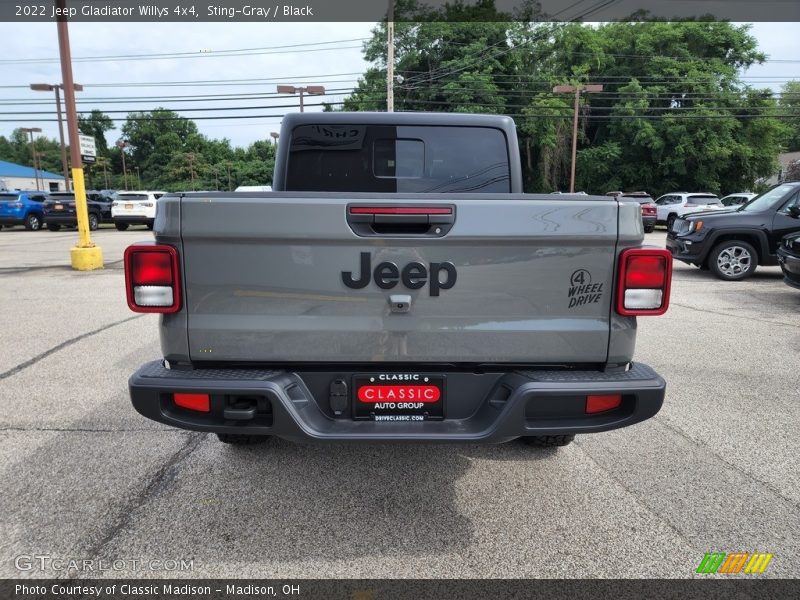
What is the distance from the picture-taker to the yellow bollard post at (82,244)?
11.1m

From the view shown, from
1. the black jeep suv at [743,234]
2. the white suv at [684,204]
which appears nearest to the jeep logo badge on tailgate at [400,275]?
the black jeep suv at [743,234]

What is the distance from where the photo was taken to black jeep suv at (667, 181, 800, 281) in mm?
9828

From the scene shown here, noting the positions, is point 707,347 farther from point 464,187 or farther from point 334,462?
point 334,462

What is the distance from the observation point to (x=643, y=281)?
7.89ft

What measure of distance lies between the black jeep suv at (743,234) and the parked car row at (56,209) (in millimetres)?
20585

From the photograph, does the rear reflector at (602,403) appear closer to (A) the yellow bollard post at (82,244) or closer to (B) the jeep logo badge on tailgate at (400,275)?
(B) the jeep logo badge on tailgate at (400,275)

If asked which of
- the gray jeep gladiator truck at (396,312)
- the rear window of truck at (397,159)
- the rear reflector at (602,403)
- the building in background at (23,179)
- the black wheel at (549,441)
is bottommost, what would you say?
the black wheel at (549,441)

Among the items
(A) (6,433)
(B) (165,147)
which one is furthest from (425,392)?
(B) (165,147)

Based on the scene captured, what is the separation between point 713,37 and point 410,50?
20732 millimetres

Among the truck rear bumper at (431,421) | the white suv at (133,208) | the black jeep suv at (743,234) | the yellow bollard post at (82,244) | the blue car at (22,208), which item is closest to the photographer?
the truck rear bumper at (431,421)

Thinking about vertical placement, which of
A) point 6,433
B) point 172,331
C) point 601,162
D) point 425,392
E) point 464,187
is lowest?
point 6,433

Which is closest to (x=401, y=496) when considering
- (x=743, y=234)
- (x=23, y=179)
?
(x=743, y=234)

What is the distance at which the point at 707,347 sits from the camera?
237 inches

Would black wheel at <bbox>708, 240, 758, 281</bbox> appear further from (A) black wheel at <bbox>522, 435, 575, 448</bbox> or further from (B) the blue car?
(B) the blue car
